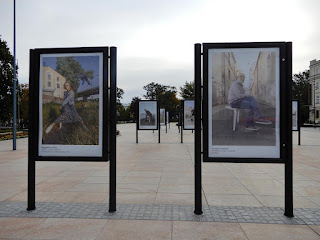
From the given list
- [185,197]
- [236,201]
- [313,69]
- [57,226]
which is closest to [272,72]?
[236,201]

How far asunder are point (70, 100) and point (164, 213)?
246 centimetres

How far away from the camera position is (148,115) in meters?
17.6

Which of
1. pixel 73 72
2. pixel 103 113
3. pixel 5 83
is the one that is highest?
pixel 5 83

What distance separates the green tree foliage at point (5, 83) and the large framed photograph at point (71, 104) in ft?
104

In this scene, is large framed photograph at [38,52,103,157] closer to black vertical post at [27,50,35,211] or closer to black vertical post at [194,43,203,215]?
black vertical post at [27,50,35,211]

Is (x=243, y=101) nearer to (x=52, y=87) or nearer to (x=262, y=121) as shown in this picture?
(x=262, y=121)

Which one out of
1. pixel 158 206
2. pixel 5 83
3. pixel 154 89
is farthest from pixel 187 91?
pixel 158 206

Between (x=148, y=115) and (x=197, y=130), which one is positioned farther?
(x=148, y=115)

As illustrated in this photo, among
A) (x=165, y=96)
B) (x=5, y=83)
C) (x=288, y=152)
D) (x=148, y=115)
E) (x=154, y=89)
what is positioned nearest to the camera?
(x=288, y=152)

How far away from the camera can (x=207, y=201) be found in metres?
5.03

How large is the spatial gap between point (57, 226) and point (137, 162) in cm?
579

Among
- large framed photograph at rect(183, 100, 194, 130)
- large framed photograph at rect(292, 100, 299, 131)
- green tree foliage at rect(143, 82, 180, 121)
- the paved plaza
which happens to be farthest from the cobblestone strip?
green tree foliage at rect(143, 82, 180, 121)

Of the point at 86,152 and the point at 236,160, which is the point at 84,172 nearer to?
the point at 86,152

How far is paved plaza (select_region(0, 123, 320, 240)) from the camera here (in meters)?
3.66
